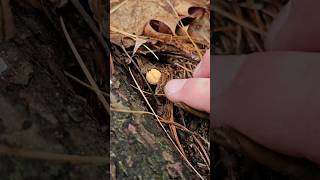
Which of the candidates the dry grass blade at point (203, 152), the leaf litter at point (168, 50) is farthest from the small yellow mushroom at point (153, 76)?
the dry grass blade at point (203, 152)

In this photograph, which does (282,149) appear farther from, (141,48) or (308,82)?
(141,48)

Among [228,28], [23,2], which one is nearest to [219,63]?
[228,28]

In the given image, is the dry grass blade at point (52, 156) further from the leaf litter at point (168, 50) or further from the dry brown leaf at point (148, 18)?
the dry brown leaf at point (148, 18)

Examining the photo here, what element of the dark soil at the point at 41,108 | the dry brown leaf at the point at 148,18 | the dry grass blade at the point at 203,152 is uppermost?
the dry brown leaf at the point at 148,18

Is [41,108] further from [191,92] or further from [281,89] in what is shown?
[281,89]

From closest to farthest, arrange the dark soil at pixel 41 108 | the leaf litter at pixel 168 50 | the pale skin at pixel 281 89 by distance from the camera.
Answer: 1. the pale skin at pixel 281 89
2. the dark soil at pixel 41 108
3. the leaf litter at pixel 168 50

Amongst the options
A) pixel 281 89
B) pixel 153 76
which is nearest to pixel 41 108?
pixel 153 76

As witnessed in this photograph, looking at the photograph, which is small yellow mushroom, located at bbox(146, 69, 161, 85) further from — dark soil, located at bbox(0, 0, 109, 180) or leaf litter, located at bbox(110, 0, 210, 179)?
dark soil, located at bbox(0, 0, 109, 180)

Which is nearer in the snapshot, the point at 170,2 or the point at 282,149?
the point at 282,149
